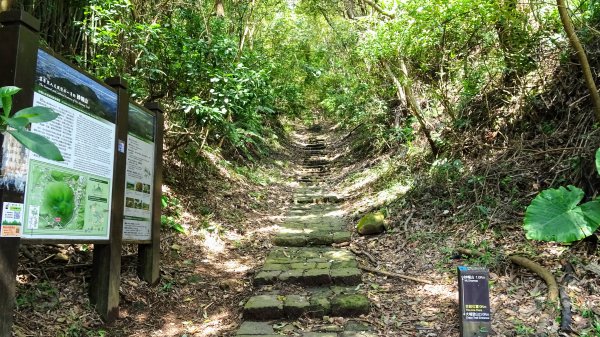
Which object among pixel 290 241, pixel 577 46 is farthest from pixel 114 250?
pixel 577 46

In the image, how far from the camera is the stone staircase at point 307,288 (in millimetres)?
3758

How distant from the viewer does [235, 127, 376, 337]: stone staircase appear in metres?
3.76

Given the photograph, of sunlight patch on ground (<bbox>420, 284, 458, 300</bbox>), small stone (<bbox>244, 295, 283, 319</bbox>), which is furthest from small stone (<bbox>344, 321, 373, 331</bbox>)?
sunlight patch on ground (<bbox>420, 284, 458, 300</bbox>)

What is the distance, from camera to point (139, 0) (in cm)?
626

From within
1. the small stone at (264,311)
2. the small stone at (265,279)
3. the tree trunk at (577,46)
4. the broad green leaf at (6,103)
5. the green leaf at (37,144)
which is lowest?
the small stone at (264,311)

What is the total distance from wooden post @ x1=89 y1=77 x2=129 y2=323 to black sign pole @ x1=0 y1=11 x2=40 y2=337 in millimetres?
1000

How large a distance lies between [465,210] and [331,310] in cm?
273

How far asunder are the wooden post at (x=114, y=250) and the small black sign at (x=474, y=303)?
3132mm

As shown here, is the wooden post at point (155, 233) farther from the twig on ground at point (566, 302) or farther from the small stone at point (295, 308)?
the twig on ground at point (566, 302)

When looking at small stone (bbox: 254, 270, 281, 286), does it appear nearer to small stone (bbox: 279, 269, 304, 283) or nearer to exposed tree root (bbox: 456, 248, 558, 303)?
small stone (bbox: 279, 269, 304, 283)

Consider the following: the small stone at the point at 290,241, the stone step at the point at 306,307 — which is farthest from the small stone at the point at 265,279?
the small stone at the point at 290,241

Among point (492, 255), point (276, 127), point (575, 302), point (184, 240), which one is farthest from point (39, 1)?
point (276, 127)

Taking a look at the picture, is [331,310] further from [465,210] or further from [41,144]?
[41,144]

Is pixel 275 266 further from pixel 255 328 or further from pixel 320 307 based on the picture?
pixel 255 328
